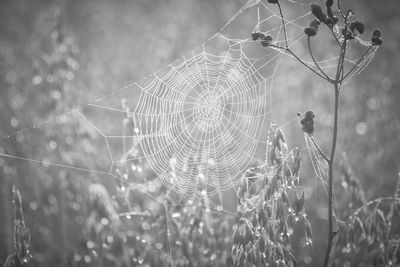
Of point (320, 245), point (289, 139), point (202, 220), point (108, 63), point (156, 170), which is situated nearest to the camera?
point (202, 220)

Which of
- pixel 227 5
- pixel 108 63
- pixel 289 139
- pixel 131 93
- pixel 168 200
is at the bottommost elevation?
pixel 168 200

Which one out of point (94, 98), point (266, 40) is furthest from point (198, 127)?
point (266, 40)

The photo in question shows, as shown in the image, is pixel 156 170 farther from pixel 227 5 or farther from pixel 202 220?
pixel 227 5

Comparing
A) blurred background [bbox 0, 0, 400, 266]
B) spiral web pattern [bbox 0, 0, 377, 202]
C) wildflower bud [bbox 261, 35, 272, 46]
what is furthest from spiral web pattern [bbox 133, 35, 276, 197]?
wildflower bud [bbox 261, 35, 272, 46]

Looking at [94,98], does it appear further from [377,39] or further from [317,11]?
[377,39]

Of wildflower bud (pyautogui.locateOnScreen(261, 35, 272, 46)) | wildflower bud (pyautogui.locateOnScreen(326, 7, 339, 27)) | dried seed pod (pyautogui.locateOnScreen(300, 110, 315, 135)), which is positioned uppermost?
wildflower bud (pyautogui.locateOnScreen(326, 7, 339, 27))

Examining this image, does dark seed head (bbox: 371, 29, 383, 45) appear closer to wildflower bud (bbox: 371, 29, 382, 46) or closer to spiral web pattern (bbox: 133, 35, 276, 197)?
wildflower bud (bbox: 371, 29, 382, 46)

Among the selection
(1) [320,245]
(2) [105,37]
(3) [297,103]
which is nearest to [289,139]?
(3) [297,103]

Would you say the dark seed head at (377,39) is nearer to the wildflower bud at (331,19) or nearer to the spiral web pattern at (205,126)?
the wildflower bud at (331,19)
